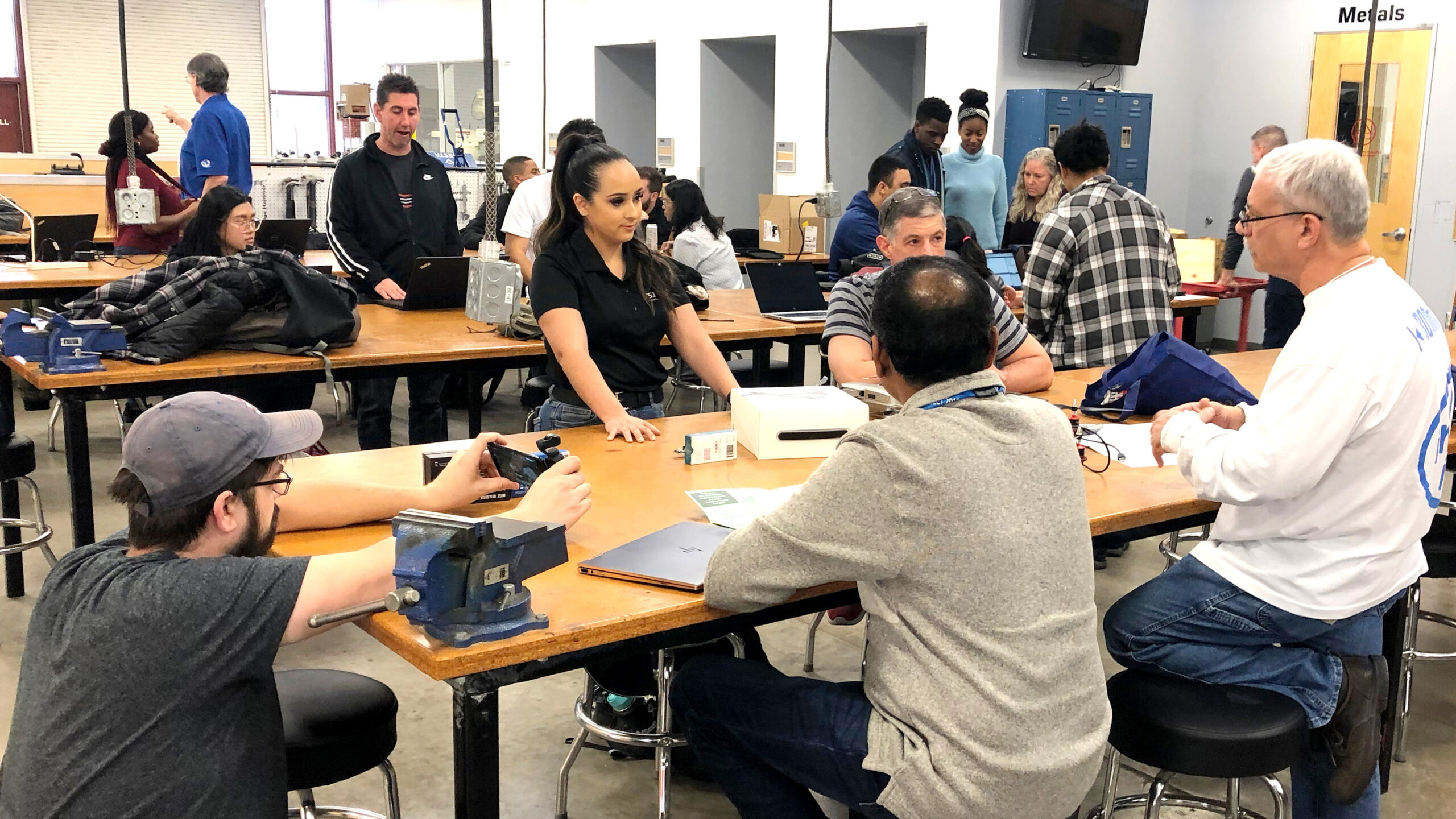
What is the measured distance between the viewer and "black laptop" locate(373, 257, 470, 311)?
14.6 ft

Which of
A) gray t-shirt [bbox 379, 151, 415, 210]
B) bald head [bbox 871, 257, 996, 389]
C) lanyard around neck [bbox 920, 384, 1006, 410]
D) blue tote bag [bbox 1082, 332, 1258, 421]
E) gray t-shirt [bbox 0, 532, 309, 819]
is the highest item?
gray t-shirt [bbox 379, 151, 415, 210]

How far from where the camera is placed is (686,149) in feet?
36.8

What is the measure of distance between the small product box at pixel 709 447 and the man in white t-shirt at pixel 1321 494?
0.82 meters

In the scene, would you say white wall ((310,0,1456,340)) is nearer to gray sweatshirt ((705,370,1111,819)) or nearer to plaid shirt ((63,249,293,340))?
plaid shirt ((63,249,293,340))

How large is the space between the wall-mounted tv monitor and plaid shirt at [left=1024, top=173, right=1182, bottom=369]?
5.11m

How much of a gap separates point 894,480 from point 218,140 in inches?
214

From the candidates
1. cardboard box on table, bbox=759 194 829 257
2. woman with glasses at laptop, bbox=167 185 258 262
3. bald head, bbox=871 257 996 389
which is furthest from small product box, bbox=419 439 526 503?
cardboard box on table, bbox=759 194 829 257

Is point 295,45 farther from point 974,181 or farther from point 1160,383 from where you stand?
point 1160,383

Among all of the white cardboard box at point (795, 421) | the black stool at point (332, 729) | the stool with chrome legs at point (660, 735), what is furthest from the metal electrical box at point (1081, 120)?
the black stool at point (332, 729)

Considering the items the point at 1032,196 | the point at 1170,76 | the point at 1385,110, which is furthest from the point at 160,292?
the point at 1170,76

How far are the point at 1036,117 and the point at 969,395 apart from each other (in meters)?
7.31

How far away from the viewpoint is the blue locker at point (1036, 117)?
848cm

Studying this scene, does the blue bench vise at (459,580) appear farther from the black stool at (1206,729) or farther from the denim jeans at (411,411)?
the denim jeans at (411,411)

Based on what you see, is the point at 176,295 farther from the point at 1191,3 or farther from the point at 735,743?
the point at 1191,3
